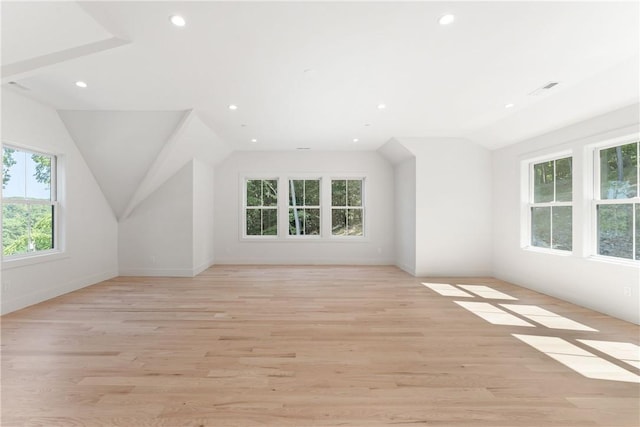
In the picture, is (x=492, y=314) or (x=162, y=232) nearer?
(x=492, y=314)

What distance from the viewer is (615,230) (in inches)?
134

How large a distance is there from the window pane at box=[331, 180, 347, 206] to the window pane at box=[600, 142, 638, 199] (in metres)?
4.48

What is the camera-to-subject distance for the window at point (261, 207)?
6.89 m

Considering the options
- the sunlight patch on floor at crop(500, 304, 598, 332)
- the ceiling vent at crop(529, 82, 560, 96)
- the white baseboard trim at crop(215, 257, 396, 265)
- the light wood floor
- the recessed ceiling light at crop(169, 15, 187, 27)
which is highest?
the recessed ceiling light at crop(169, 15, 187, 27)

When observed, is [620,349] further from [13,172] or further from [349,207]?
[13,172]

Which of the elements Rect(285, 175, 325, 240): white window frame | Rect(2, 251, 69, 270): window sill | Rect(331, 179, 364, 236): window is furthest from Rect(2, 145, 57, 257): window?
Rect(331, 179, 364, 236): window

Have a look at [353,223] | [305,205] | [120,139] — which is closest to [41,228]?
[120,139]

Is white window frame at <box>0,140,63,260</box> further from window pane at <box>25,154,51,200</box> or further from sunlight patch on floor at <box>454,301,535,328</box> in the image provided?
sunlight patch on floor at <box>454,301,535,328</box>

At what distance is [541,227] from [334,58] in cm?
420

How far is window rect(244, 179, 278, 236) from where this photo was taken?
22.6 feet

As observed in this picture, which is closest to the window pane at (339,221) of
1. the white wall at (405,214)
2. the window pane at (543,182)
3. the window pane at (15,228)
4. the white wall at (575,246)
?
the white wall at (405,214)

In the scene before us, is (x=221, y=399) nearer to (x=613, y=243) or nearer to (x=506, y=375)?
(x=506, y=375)

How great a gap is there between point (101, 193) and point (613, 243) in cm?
753

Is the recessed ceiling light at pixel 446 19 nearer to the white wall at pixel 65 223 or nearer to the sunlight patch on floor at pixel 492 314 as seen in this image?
the sunlight patch on floor at pixel 492 314
